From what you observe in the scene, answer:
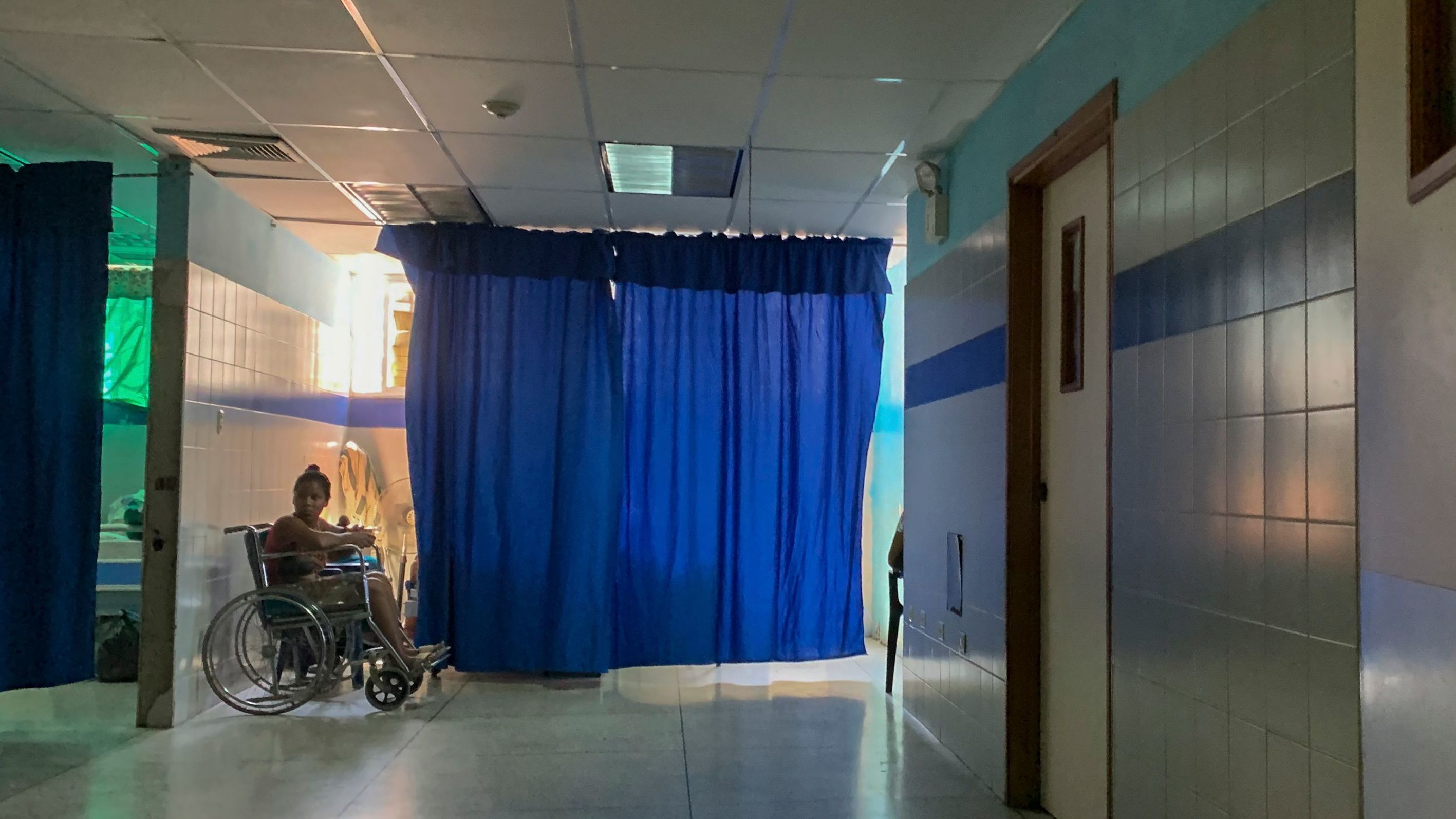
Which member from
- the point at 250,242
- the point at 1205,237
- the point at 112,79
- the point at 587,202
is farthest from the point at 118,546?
the point at 1205,237

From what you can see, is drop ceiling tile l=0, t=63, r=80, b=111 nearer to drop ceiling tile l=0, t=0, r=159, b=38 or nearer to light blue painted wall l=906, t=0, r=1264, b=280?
drop ceiling tile l=0, t=0, r=159, b=38

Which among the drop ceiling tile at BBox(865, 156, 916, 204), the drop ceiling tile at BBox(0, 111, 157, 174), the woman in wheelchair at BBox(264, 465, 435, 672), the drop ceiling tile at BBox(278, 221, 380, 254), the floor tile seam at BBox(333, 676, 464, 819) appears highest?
the drop ceiling tile at BBox(0, 111, 157, 174)

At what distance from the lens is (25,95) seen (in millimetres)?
3305

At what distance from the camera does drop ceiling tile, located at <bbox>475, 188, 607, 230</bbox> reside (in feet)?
14.3

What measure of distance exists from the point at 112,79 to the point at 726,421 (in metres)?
3.00

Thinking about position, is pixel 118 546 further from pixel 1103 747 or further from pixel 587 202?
pixel 1103 747

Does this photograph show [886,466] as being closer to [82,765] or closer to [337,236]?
[337,236]

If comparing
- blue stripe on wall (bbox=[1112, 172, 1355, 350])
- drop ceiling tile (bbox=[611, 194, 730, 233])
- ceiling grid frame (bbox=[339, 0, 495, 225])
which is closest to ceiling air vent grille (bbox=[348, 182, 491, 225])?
ceiling grid frame (bbox=[339, 0, 495, 225])

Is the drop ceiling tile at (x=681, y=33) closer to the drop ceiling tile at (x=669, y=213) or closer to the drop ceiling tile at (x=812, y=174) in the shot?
the drop ceiling tile at (x=812, y=174)

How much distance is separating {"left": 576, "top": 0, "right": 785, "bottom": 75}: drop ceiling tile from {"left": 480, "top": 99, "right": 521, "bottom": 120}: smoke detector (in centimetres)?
44

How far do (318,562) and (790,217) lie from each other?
2.73 meters

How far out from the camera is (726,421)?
4.98 meters

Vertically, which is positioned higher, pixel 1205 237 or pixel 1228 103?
pixel 1228 103

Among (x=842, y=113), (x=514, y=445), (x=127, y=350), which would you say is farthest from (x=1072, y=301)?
(x=127, y=350)
